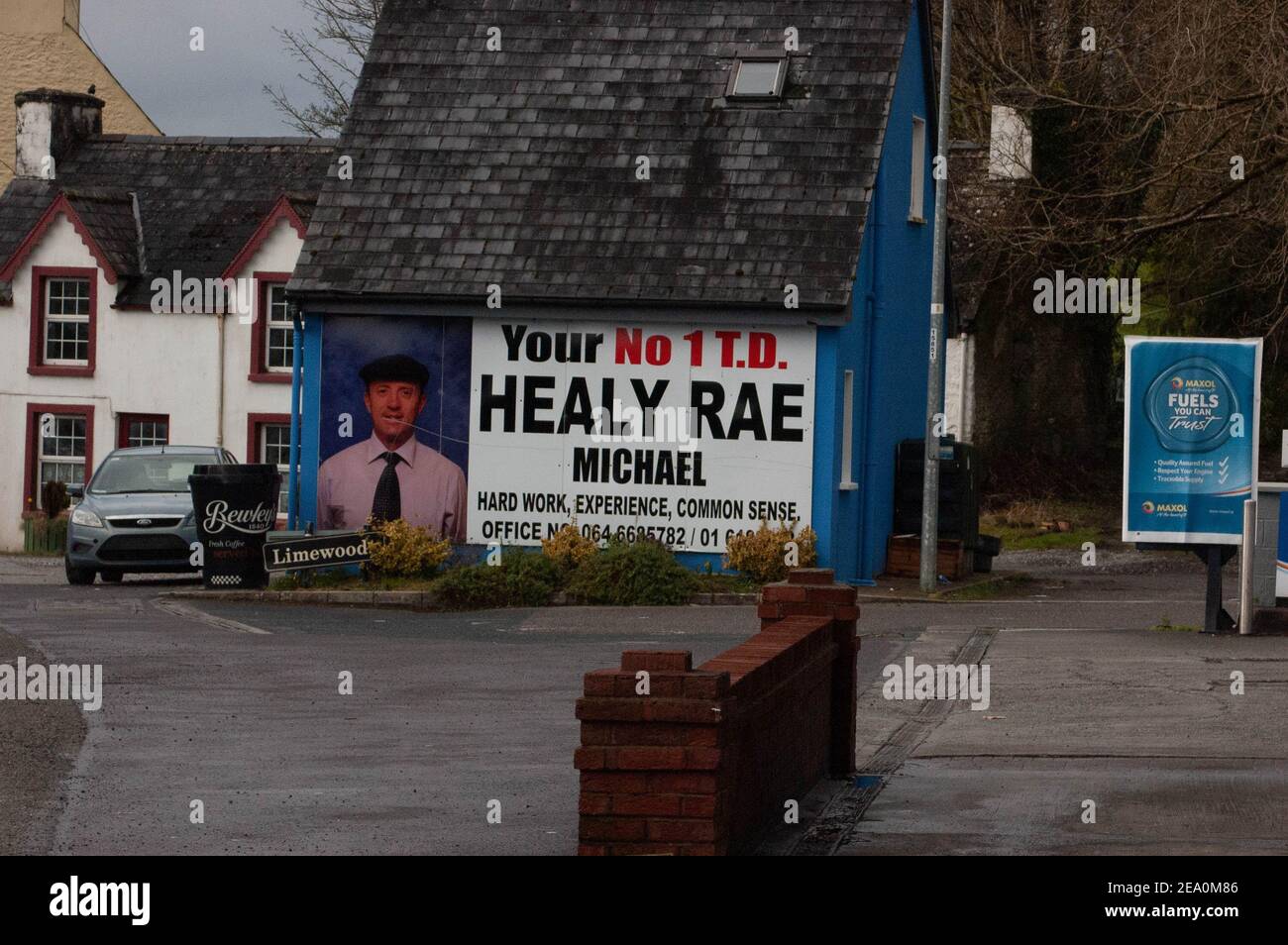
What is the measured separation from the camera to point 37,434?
3612 cm

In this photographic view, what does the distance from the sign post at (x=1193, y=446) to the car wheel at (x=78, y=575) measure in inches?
538

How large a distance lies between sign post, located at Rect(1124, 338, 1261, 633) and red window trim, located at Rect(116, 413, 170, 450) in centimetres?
2192

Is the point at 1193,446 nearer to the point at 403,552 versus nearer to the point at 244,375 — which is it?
the point at 403,552

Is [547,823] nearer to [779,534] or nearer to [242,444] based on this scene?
[779,534]

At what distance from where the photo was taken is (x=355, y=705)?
13719 millimetres

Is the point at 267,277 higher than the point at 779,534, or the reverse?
the point at 267,277

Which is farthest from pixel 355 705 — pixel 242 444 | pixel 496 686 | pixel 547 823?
pixel 242 444

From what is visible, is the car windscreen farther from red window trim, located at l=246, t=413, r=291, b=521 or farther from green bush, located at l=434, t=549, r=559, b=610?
red window trim, located at l=246, t=413, r=291, b=521

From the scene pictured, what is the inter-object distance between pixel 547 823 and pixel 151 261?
2906cm

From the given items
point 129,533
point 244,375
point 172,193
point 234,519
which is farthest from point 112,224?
point 234,519

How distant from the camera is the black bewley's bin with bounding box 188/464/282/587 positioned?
76.0 feet

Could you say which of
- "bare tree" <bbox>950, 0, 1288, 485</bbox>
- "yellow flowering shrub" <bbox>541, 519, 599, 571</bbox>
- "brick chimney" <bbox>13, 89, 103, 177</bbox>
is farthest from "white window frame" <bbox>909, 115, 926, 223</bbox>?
"brick chimney" <bbox>13, 89, 103, 177</bbox>

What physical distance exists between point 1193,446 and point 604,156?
9749 millimetres
